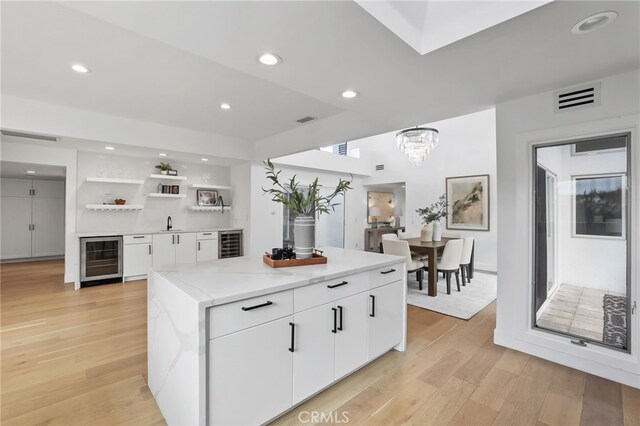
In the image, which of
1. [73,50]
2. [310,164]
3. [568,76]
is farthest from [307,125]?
[568,76]

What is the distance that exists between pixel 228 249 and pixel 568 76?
19.7ft

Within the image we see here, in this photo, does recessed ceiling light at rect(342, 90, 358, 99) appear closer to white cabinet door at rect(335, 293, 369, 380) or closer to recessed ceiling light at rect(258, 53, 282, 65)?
recessed ceiling light at rect(258, 53, 282, 65)

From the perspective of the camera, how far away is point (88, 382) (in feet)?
7.13

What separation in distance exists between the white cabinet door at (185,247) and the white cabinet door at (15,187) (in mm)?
5459

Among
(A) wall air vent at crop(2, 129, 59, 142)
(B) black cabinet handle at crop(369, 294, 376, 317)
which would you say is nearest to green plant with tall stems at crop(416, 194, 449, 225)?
(B) black cabinet handle at crop(369, 294, 376, 317)

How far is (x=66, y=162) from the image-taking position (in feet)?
16.2

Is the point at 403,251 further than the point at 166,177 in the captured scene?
No

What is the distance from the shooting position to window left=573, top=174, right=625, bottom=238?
2.38m

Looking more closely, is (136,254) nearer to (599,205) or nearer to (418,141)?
(418,141)

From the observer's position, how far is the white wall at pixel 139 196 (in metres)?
5.25

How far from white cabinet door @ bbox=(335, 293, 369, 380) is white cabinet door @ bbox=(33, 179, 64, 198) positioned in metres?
9.65

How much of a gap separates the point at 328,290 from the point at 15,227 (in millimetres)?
9622

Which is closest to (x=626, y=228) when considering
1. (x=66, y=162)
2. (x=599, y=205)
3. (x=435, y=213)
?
(x=599, y=205)

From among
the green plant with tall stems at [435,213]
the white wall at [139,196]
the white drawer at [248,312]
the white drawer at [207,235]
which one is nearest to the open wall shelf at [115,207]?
the white wall at [139,196]
